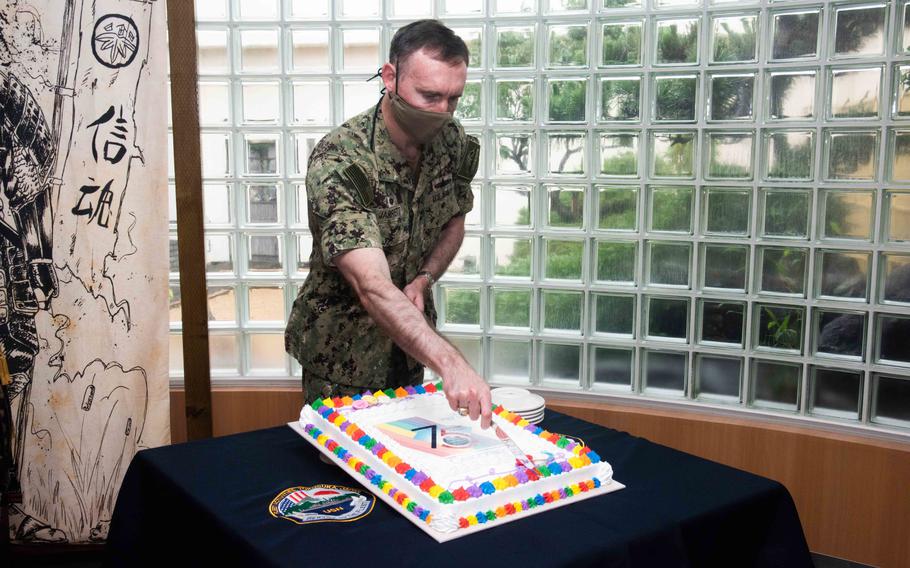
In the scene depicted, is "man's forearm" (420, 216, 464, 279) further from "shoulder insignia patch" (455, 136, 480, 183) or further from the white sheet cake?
the white sheet cake

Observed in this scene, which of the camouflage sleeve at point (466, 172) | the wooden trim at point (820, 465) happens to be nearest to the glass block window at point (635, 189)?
the wooden trim at point (820, 465)

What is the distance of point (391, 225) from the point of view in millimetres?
1919

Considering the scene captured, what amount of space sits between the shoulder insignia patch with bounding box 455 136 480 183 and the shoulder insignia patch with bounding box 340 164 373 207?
0.44m

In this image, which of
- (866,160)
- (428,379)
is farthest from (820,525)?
(428,379)

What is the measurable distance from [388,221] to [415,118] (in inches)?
10.3

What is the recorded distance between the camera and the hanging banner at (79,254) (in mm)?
2385

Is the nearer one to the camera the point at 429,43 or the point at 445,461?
the point at 445,461

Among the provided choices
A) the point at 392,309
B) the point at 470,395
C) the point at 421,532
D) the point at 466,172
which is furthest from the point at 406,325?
the point at 466,172

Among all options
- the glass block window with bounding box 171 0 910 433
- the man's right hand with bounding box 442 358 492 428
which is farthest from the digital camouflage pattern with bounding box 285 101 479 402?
the glass block window with bounding box 171 0 910 433

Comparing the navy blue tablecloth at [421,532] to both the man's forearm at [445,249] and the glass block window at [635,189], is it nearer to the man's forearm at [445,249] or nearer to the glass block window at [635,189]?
the man's forearm at [445,249]

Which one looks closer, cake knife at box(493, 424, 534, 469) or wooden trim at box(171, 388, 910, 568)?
cake knife at box(493, 424, 534, 469)

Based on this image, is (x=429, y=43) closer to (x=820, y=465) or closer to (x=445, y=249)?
(x=445, y=249)

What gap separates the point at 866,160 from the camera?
2.42 meters

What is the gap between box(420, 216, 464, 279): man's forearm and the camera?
2.11m
